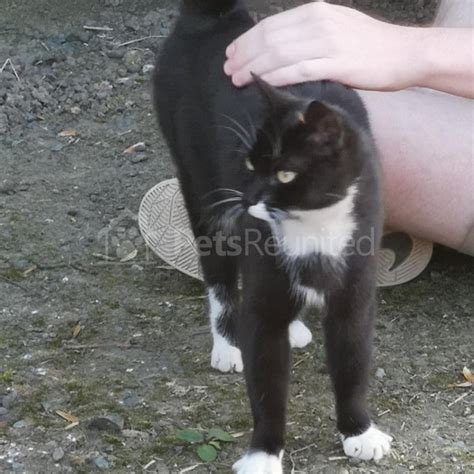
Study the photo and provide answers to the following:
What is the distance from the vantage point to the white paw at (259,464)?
1.68 m

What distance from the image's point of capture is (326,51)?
5.64 ft

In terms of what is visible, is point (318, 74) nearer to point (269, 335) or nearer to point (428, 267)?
point (269, 335)

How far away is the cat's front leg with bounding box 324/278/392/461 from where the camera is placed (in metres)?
1.69

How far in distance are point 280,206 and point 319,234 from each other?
0.12m

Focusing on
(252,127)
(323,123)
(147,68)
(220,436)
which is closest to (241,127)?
(252,127)

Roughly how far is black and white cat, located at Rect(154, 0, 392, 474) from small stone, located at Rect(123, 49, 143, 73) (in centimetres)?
135

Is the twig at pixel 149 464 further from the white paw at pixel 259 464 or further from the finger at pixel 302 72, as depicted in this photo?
the finger at pixel 302 72

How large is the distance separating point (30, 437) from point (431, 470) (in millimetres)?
704

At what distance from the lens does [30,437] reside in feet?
5.93

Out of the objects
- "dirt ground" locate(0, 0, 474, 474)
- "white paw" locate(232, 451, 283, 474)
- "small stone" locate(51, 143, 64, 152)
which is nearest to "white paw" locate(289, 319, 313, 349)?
"dirt ground" locate(0, 0, 474, 474)

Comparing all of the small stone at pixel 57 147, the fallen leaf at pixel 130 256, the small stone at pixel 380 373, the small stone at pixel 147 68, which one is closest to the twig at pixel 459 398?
the small stone at pixel 380 373

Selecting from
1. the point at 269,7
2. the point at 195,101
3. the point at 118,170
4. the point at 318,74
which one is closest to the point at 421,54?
the point at 318,74

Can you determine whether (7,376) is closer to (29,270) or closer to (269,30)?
(29,270)

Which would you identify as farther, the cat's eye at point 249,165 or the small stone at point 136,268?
the small stone at point 136,268
